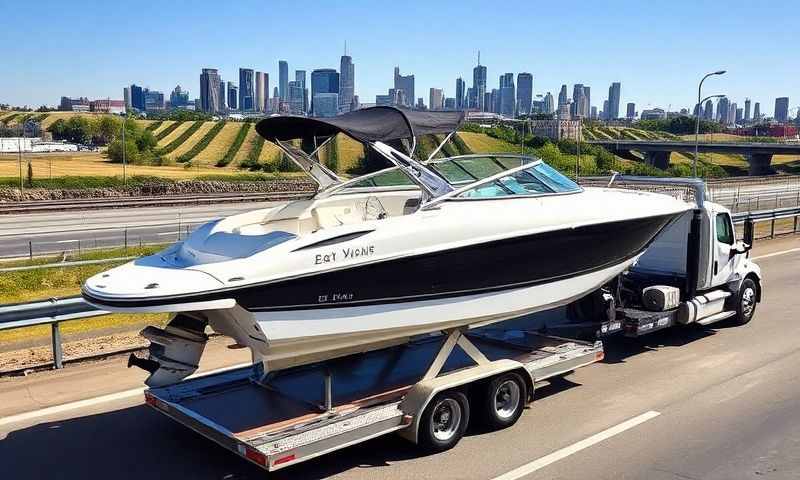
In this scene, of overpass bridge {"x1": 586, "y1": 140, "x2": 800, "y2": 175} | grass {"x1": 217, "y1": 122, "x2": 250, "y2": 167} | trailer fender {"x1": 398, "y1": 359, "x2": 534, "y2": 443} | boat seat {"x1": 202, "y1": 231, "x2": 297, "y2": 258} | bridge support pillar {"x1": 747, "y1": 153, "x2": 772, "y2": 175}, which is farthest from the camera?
bridge support pillar {"x1": 747, "y1": 153, "x2": 772, "y2": 175}

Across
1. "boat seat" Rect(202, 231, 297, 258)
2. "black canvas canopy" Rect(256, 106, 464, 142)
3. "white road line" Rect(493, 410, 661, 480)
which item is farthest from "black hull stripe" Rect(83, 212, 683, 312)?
"white road line" Rect(493, 410, 661, 480)

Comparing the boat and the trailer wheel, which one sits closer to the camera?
the boat

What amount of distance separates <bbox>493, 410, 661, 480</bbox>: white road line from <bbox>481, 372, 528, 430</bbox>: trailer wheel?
742 millimetres

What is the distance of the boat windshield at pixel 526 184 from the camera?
8.32 metres

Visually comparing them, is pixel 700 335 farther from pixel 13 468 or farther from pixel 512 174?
pixel 13 468

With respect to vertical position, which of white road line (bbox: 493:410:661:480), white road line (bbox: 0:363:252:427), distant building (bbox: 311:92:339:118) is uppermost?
distant building (bbox: 311:92:339:118)

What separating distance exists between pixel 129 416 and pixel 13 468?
154 cm

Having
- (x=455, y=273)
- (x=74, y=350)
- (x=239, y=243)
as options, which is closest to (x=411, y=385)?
(x=455, y=273)

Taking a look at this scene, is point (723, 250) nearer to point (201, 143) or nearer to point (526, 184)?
point (526, 184)

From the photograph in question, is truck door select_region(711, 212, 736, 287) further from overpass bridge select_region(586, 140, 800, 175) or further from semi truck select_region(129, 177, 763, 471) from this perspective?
overpass bridge select_region(586, 140, 800, 175)

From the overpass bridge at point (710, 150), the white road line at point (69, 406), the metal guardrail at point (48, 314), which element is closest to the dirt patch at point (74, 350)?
the metal guardrail at point (48, 314)

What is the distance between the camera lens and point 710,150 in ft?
330

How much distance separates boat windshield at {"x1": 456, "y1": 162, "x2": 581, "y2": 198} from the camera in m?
8.32

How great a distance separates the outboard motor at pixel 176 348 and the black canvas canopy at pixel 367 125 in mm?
2250
